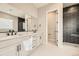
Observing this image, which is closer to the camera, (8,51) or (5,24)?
(8,51)

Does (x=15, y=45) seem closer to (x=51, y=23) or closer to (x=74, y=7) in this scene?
(x=74, y=7)

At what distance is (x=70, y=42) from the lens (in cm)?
579

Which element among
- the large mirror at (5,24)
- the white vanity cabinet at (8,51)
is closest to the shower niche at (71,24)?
the large mirror at (5,24)

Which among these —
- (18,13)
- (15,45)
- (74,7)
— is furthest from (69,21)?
(15,45)

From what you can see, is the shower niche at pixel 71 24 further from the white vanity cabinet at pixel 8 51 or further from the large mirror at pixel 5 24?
the white vanity cabinet at pixel 8 51

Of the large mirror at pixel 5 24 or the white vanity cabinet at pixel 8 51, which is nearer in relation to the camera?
the white vanity cabinet at pixel 8 51

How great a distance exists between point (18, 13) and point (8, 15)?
0.60 m

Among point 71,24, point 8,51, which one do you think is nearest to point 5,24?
point 8,51

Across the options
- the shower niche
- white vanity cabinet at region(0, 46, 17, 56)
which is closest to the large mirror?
white vanity cabinet at region(0, 46, 17, 56)

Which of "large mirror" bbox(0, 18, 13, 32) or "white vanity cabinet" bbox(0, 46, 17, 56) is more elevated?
"large mirror" bbox(0, 18, 13, 32)

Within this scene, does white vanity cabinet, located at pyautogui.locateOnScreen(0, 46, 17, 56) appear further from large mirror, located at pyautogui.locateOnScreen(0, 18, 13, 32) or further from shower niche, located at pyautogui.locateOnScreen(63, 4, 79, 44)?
shower niche, located at pyautogui.locateOnScreen(63, 4, 79, 44)

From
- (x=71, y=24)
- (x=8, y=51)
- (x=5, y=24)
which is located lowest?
(x=8, y=51)

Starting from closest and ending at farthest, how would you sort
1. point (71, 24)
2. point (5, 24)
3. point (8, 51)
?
point (8, 51) → point (5, 24) → point (71, 24)

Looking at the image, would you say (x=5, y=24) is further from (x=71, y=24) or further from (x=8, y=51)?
(x=71, y=24)
